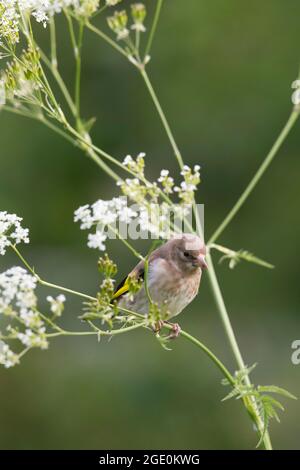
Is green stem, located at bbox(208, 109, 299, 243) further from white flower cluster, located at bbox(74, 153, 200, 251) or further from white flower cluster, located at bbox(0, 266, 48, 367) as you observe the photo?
white flower cluster, located at bbox(0, 266, 48, 367)

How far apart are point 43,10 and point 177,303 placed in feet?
5.80

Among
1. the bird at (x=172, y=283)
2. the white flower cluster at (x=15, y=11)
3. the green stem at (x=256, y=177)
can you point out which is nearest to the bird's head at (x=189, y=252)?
→ the bird at (x=172, y=283)

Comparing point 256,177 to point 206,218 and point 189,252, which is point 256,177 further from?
point 206,218

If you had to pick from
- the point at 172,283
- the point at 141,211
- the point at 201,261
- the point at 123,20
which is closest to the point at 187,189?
the point at 141,211

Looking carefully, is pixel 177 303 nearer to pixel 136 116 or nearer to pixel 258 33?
pixel 136 116

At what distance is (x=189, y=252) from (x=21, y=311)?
5.40 ft

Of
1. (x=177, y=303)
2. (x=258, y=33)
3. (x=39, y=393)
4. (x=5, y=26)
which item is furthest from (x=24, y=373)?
(x=5, y=26)

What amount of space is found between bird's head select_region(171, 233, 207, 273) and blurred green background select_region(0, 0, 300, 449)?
7121mm

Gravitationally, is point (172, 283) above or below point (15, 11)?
below

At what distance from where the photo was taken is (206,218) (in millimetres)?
13938

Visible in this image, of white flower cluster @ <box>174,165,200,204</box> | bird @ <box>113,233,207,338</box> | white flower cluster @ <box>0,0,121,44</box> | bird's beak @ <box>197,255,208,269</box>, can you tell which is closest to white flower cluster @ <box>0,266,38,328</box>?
white flower cluster @ <box>174,165,200,204</box>

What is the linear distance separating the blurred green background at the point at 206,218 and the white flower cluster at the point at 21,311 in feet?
29.1

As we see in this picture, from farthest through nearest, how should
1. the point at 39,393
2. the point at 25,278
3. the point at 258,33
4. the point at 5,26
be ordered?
the point at 258,33 < the point at 39,393 < the point at 5,26 < the point at 25,278

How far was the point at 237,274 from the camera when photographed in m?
14.0
